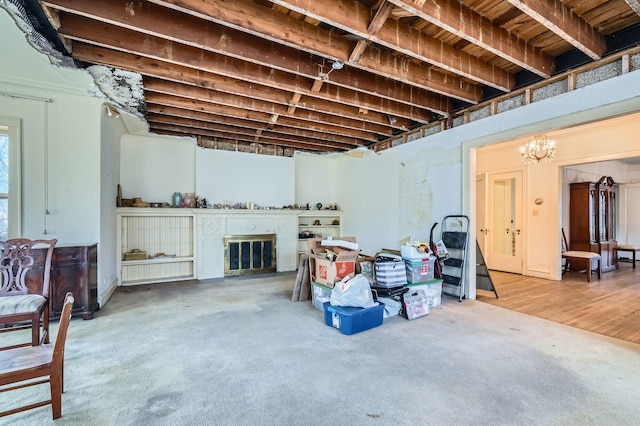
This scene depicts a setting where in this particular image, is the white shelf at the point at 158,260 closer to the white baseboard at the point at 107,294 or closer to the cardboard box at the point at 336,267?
the white baseboard at the point at 107,294

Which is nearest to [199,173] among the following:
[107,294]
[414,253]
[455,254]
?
[107,294]

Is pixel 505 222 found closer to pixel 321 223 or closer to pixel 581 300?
pixel 581 300

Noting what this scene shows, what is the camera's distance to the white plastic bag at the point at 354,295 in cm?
331

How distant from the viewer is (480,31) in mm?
2830

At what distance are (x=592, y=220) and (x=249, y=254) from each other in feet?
24.8

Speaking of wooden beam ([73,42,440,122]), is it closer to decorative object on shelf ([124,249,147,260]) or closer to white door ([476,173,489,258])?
white door ([476,173,489,258])

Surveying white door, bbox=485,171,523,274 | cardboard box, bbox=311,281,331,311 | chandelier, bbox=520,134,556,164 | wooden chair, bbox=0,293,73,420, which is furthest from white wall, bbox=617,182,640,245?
wooden chair, bbox=0,293,73,420

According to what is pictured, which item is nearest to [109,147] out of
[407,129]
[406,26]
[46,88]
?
[46,88]

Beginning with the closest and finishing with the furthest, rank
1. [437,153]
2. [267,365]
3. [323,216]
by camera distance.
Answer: [267,365] → [437,153] → [323,216]

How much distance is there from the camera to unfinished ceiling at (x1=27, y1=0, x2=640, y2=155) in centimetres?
254

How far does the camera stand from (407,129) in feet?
18.5

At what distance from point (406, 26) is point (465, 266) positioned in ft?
11.3

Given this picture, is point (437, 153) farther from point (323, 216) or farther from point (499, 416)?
point (499, 416)

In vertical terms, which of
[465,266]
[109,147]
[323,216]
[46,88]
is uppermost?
[46,88]
